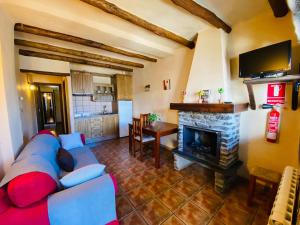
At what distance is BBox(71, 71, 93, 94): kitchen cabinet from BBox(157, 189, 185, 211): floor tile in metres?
3.74

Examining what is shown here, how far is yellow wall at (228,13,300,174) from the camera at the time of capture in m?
1.83

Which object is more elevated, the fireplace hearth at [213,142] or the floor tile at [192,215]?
the fireplace hearth at [213,142]

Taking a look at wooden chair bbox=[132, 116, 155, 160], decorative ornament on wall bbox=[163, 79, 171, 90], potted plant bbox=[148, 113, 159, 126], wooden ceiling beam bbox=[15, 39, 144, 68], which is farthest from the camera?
decorative ornament on wall bbox=[163, 79, 171, 90]

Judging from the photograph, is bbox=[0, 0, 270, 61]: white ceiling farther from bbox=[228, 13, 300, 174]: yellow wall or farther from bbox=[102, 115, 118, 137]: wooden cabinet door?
bbox=[102, 115, 118, 137]: wooden cabinet door

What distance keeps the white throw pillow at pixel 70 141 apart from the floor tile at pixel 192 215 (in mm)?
2188

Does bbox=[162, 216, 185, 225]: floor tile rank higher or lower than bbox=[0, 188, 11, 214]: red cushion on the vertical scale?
lower

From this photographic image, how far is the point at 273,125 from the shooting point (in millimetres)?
1935

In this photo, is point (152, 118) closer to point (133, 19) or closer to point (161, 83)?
point (161, 83)

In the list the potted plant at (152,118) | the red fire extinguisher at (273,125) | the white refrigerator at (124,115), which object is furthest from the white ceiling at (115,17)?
the white refrigerator at (124,115)

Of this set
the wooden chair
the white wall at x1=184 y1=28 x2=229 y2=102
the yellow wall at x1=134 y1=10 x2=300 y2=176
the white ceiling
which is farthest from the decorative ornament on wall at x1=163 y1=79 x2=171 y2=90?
the white ceiling

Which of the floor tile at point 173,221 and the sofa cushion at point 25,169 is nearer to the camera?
the sofa cushion at point 25,169

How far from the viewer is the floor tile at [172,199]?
5.94 ft

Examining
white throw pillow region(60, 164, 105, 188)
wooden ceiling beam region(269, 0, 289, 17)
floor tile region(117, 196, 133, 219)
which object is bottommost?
floor tile region(117, 196, 133, 219)

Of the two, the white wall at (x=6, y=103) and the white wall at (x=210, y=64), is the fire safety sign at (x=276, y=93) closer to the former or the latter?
the white wall at (x=210, y=64)
